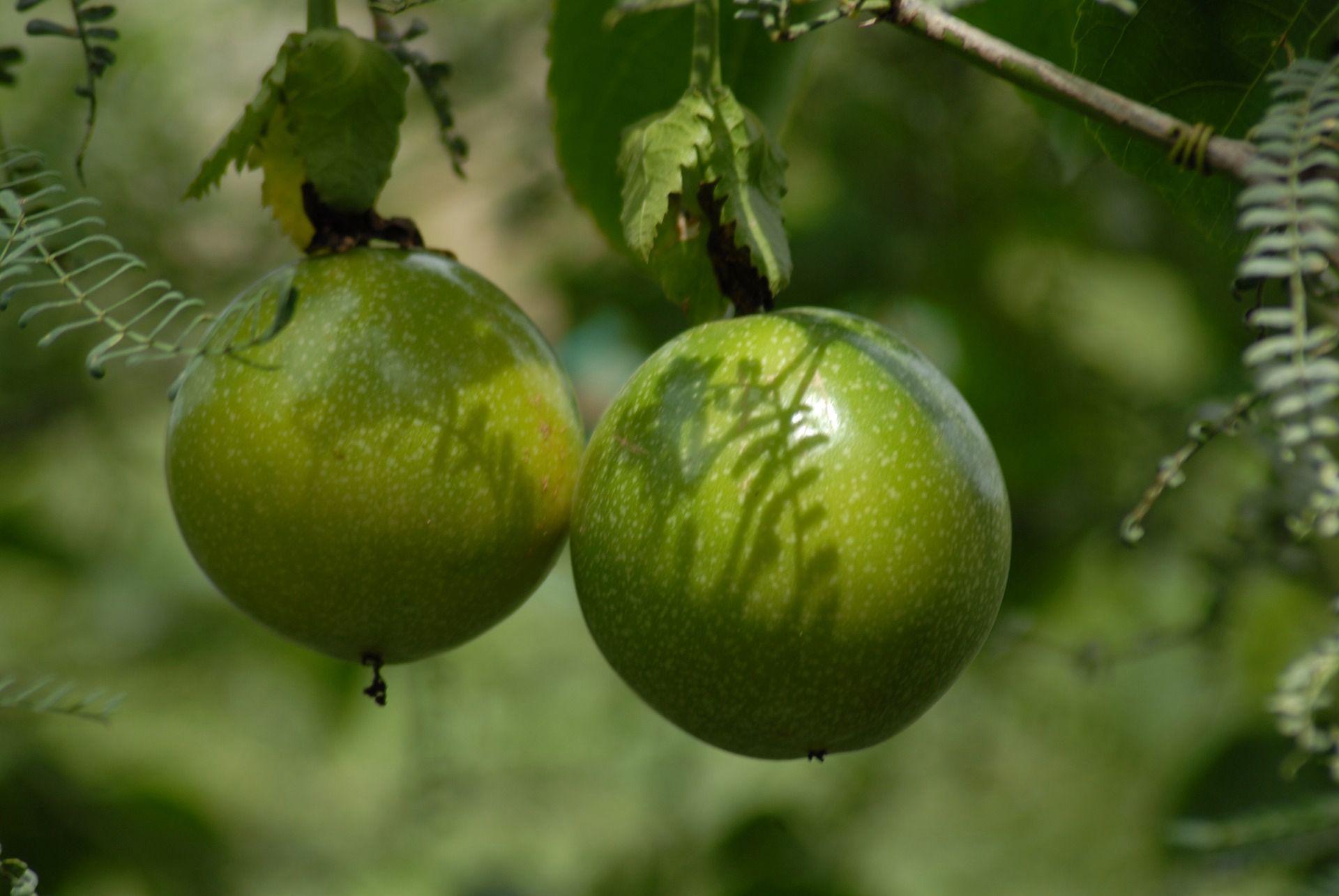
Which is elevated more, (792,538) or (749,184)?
(749,184)

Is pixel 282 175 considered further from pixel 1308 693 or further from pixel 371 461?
pixel 1308 693

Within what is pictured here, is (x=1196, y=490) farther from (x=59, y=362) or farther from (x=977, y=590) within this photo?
(x=59, y=362)

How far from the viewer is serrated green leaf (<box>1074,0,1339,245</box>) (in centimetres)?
87

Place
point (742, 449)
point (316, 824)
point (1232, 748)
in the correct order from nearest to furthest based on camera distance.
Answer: point (742, 449) < point (1232, 748) < point (316, 824)

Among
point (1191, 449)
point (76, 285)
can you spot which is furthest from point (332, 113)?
point (1191, 449)

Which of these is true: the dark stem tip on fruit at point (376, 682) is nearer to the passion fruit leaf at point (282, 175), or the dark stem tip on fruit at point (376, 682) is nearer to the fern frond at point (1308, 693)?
the passion fruit leaf at point (282, 175)

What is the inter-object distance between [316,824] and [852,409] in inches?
72.5

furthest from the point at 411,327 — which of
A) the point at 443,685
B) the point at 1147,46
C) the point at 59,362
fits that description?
the point at 59,362

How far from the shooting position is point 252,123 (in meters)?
1.01

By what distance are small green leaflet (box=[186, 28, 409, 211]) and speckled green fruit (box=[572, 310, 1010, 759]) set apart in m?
0.30

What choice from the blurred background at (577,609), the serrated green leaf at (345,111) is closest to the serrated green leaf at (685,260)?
the serrated green leaf at (345,111)

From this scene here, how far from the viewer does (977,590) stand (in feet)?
2.95

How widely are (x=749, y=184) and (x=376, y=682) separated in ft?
1.57

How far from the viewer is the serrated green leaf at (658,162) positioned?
3.06 ft
